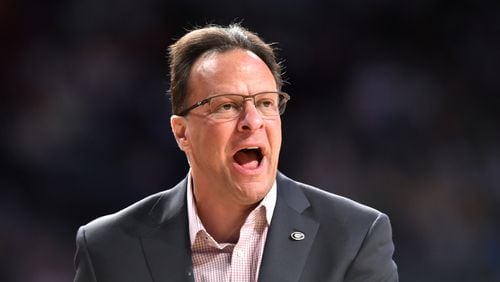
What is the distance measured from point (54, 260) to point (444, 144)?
2.22 m

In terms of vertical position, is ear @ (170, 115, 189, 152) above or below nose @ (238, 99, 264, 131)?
below

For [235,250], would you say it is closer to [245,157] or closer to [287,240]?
[287,240]

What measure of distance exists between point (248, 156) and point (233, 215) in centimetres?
22

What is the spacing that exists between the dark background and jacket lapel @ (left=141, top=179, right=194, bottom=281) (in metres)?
1.62

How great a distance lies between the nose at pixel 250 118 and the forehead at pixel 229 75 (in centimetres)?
4

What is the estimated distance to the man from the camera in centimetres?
251

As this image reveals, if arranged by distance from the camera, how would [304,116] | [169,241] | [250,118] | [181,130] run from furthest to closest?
[304,116] → [181,130] → [169,241] → [250,118]

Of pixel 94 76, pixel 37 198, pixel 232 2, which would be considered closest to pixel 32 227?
pixel 37 198

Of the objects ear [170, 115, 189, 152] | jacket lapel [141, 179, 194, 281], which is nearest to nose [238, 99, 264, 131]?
ear [170, 115, 189, 152]

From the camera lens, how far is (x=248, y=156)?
2.57 m

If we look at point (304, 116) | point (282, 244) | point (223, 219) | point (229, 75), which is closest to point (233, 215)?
point (223, 219)

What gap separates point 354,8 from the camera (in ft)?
15.1

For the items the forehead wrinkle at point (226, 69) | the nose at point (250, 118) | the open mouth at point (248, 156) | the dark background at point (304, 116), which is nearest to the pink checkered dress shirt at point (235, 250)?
the open mouth at point (248, 156)

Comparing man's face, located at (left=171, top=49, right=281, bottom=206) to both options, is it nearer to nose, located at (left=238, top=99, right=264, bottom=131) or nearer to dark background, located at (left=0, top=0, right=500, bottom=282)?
nose, located at (left=238, top=99, right=264, bottom=131)
